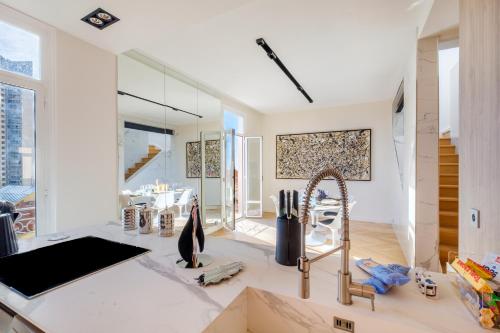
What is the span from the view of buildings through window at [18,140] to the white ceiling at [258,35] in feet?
1.48

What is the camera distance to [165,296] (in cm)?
80

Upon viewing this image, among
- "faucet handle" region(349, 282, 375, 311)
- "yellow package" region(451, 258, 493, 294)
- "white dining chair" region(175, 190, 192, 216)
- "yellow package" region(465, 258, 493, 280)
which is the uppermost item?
"yellow package" region(465, 258, 493, 280)

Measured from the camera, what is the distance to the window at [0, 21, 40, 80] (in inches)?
78.0

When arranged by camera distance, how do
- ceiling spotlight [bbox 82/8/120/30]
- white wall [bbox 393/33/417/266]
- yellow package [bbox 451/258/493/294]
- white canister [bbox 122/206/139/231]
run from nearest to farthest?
1. yellow package [bbox 451/258/493/294]
2. white canister [bbox 122/206/139/231]
3. ceiling spotlight [bbox 82/8/120/30]
4. white wall [bbox 393/33/417/266]

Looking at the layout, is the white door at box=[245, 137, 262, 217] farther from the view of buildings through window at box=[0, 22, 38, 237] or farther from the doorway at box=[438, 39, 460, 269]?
the view of buildings through window at box=[0, 22, 38, 237]

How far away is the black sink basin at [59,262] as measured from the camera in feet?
2.95

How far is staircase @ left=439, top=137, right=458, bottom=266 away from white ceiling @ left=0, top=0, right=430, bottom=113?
159 cm

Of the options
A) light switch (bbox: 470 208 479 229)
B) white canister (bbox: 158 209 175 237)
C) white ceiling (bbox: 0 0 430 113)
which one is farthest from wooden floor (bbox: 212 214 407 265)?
white ceiling (bbox: 0 0 430 113)

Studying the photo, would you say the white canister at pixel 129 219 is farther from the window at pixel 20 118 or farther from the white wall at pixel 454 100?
the white wall at pixel 454 100

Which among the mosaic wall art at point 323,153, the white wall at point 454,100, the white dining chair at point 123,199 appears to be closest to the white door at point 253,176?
the mosaic wall art at point 323,153

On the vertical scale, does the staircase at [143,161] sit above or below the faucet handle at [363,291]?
above

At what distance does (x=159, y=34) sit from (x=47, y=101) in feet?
4.13

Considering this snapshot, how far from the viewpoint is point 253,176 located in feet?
20.1

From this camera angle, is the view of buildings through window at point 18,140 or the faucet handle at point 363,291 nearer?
the faucet handle at point 363,291
